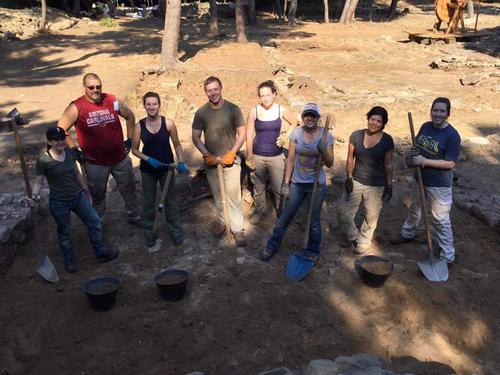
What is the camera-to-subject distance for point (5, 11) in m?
24.2

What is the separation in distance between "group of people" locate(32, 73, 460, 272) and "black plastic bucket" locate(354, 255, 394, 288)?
422mm

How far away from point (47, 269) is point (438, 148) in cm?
454

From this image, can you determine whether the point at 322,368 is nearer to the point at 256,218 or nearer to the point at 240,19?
the point at 256,218

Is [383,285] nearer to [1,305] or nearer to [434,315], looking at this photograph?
[434,315]

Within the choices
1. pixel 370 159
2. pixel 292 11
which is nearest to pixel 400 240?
pixel 370 159

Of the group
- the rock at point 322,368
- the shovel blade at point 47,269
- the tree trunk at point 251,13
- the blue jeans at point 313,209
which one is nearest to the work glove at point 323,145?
the blue jeans at point 313,209

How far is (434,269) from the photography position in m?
5.04

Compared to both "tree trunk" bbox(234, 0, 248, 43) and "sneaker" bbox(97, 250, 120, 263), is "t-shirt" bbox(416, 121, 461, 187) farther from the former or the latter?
"tree trunk" bbox(234, 0, 248, 43)

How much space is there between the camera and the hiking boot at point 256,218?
20.3 feet

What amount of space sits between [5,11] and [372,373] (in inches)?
1077

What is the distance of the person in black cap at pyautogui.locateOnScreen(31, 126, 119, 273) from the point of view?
15.7 ft

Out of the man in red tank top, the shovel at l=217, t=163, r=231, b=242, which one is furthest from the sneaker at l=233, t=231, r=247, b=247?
the man in red tank top

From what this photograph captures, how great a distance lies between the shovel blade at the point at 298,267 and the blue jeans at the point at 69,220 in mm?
2235

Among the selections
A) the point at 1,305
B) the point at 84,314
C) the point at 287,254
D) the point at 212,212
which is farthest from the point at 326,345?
the point at 1,305
